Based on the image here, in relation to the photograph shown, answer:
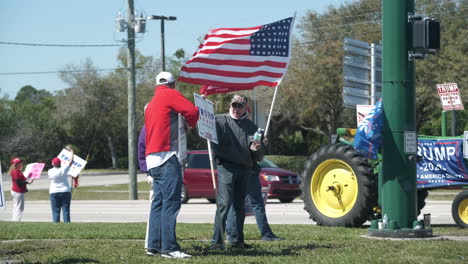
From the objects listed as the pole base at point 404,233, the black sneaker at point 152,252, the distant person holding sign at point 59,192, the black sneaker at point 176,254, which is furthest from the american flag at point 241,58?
the distant person holding sign at point 59,192

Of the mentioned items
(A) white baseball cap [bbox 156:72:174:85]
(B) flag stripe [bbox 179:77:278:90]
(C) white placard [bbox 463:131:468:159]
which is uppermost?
(B) flag stripe [bbox 179:77:278:90]

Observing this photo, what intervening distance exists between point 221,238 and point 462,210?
6.31 meters

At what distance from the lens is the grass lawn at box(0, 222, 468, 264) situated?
847 centimetres

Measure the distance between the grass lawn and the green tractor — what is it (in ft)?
3.61

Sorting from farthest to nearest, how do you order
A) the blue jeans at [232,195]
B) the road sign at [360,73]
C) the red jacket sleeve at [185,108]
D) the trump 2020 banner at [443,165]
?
the road sign at [360,73]
the trump 2020 banner at [443,165]
the blue jeans at [232,195]
the red jacket sleeve at [185,108]

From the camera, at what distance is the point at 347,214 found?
13680 millimetres

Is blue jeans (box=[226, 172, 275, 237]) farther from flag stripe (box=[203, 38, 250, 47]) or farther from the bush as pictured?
the bush

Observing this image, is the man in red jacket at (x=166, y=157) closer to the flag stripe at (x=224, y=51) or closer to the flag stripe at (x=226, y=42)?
the flag stripe at (x=224, y=51)

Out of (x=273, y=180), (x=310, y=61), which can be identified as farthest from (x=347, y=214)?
(x=310, y=61)

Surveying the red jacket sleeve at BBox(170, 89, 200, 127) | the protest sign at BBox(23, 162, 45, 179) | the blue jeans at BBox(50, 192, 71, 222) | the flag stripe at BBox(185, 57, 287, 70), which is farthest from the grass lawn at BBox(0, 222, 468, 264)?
the protest sign at BBox(23, 162, 45, 179)

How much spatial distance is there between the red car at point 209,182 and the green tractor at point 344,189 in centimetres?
1117

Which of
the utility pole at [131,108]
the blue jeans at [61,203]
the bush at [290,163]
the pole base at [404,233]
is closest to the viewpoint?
the pole base at [404,233]

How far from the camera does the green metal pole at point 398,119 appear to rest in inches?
447

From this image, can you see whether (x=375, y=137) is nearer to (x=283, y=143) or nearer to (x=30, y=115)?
(x=283, y=143)
